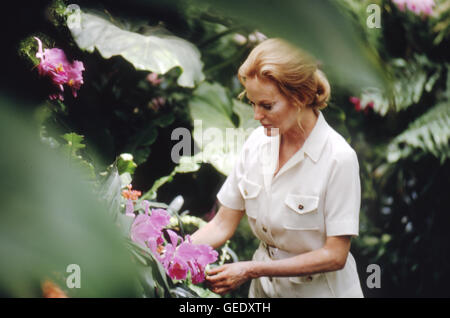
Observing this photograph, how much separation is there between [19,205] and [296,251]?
135 centimetres

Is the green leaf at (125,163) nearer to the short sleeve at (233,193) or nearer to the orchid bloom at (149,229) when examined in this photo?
the short sleeve at (233,193)

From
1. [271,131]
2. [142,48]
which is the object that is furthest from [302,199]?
[142,48]

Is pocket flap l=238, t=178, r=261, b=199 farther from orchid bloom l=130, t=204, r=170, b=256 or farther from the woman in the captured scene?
orchid bloom l=130, t=204, r=170, b=256

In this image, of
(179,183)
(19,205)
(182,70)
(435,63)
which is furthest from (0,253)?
(435,63)

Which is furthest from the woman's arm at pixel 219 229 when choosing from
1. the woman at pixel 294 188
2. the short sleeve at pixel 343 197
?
the short sleeve at pixel 343 197

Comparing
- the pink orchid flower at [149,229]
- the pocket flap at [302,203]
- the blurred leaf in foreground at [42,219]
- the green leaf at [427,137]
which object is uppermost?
the blurred leaf in foreground at [42,219]

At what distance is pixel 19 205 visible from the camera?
0.10 m

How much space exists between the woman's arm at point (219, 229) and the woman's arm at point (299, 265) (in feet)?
0.61

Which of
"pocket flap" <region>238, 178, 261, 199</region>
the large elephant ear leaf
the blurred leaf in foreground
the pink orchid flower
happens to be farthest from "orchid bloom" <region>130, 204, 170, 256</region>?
the blurred leaf in foreground

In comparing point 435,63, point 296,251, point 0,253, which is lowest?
point 296,251

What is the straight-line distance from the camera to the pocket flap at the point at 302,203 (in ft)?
4.30

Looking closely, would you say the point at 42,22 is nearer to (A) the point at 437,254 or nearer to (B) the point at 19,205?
(B) the point at 19,205

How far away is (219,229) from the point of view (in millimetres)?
1523

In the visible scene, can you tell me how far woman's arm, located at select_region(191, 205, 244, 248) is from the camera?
Answer: 149cm
